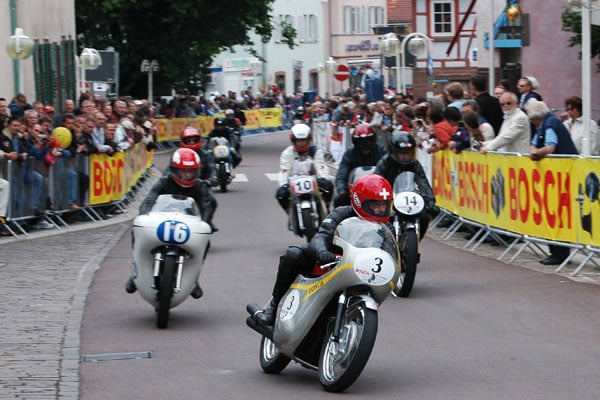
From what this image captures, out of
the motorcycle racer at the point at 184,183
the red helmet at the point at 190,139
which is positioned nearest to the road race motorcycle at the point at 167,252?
Answer: the motorcycle racer at the point at 184,183

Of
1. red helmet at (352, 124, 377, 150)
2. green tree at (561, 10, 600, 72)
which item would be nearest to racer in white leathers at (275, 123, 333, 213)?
red helmet at (352, 124, 377, 150)

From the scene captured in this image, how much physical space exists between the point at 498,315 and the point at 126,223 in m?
12.1

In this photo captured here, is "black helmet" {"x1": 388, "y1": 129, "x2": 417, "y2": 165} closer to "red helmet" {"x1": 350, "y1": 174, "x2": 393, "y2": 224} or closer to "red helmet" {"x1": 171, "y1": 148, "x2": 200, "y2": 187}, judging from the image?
"red helmet" {"x1": 171, "y1": 148, "x2": 200, "y2": 187}

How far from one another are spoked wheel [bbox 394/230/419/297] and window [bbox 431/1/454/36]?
59.4 m

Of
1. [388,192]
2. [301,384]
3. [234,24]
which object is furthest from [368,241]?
[234,24]

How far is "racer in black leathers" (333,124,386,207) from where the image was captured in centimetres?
1495

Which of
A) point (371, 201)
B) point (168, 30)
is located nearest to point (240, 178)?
point (168, 30)

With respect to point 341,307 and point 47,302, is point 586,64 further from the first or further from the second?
point 341,307

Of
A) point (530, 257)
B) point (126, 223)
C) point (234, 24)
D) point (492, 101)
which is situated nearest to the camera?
point (530, 257)

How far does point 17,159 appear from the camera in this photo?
1945 cm

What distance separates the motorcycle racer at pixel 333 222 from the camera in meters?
8.79

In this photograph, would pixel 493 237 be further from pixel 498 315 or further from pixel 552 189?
pixel 498 315

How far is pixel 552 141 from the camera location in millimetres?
14828

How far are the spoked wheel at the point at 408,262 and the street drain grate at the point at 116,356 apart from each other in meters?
3.32
